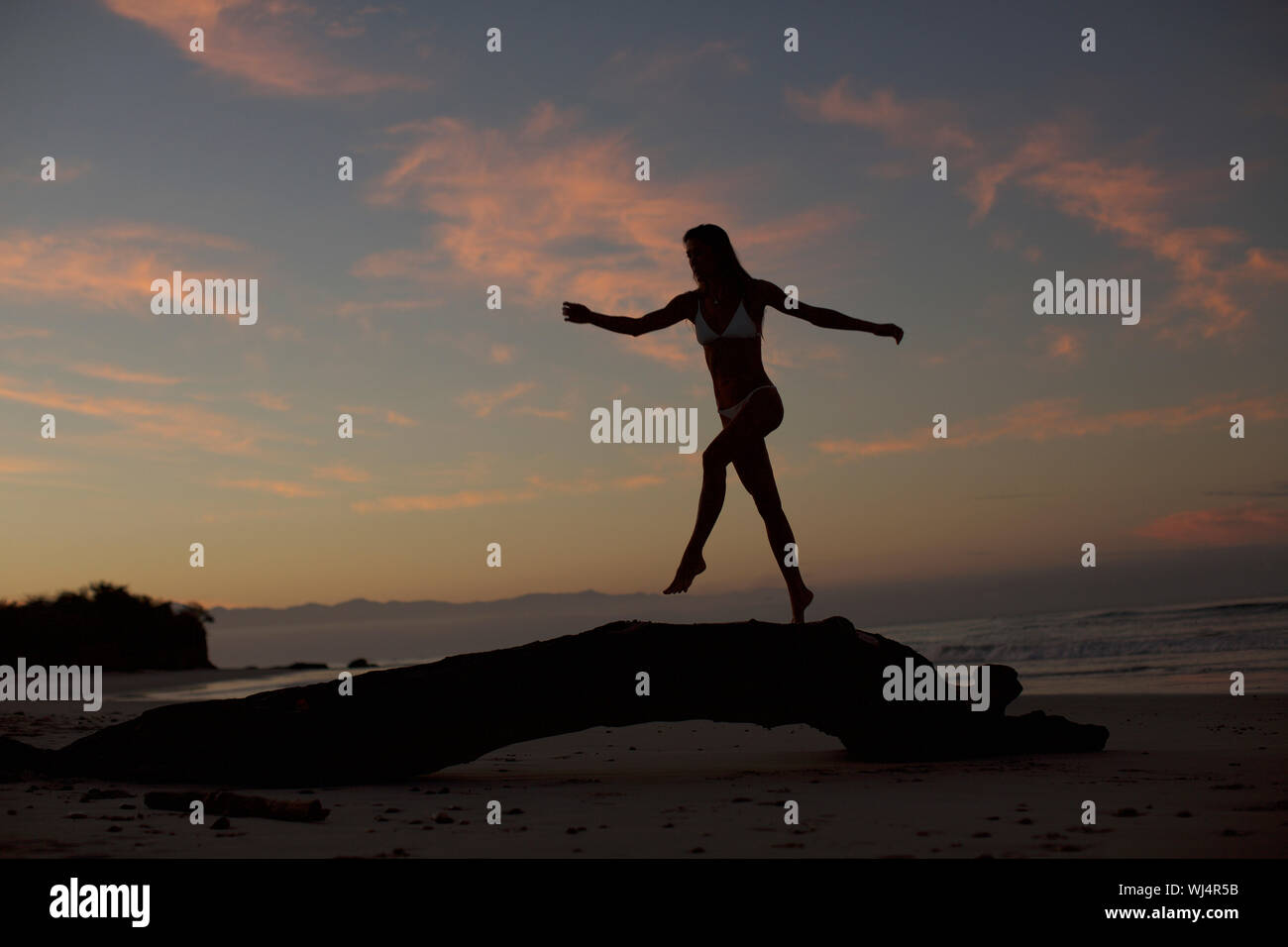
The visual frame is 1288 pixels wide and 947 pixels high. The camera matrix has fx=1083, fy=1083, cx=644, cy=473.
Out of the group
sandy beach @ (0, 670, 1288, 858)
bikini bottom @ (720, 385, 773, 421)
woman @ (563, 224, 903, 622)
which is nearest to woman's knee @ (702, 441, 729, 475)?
woman @ (563, 224, 903, 622)

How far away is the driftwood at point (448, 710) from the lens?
8.10 metres

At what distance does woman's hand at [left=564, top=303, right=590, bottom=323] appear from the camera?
8.88m

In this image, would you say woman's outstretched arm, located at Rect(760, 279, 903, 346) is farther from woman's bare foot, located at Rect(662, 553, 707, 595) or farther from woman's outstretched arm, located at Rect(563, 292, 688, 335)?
woman's bare foot, located at Rect(662, 553, 707, 595)

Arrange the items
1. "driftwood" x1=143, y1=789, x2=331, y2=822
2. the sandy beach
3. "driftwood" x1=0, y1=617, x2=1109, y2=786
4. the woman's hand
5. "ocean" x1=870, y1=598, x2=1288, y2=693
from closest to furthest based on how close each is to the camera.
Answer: the sandy beach < "driftwood" x1=143, y1=789, x2=331, y2=822 < "driftwood" x1=0, y1=617, x2=1109, y2=786 < the woman's hand < "ocean" x1=870, y1=598, x2=1288, y2=693

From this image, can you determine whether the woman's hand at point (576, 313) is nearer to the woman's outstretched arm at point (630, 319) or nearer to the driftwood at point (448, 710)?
the woman's outstretched arm at point (630, 319)

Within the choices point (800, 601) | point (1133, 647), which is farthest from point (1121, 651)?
point (800, 601)

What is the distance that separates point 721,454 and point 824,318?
1.44 metres

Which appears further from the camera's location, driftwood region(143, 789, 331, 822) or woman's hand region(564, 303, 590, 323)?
woman's hand region(564, 303, 590, 323)

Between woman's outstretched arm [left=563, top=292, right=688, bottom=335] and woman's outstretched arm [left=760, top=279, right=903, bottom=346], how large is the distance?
0.77 meters

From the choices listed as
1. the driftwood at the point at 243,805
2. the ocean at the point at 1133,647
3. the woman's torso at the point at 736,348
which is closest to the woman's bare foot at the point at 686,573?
the woman's torso at the point at 736,348

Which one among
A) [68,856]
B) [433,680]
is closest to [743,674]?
[433,680]

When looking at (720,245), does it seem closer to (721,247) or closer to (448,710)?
(721,247)

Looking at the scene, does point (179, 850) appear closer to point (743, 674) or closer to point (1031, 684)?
point (743, 674)

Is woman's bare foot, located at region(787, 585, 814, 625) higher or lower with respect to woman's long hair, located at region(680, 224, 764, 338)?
lower
